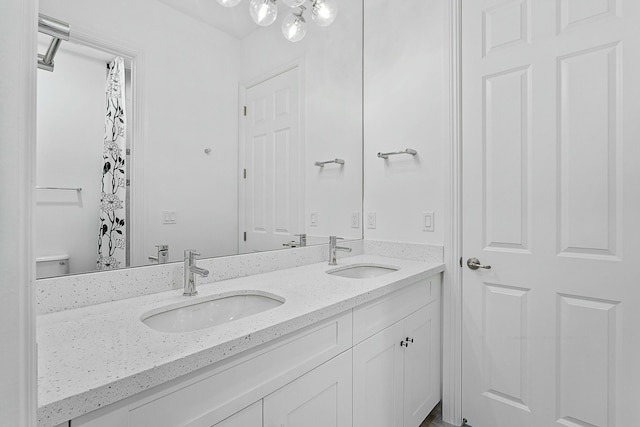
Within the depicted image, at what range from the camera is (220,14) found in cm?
144

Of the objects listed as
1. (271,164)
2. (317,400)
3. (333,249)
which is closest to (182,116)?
(271,164)

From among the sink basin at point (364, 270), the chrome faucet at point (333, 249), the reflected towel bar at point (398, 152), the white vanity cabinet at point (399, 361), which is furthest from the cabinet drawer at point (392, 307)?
the reflected towel bar at point (398, 152)

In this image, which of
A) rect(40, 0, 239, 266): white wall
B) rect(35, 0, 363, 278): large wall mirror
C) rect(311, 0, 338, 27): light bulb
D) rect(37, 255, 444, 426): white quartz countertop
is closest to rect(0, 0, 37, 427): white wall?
rect(37, 255, 444, 426): white quartz countertop

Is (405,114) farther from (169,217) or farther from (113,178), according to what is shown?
(113,178)

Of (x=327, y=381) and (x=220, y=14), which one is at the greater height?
(x=220, y=14)

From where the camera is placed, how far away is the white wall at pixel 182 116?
3.84 ft

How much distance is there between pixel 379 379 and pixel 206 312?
747mm

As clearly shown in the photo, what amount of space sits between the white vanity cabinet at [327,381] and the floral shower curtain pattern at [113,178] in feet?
2.00

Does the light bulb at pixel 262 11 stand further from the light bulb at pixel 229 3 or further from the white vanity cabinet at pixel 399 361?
the white vanity cabinet at pixel 399 361

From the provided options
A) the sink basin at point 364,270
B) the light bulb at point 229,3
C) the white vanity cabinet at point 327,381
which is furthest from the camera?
the sink basin at point 364,270

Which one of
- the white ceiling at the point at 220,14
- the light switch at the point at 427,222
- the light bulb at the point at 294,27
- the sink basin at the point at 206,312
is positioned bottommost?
the sink basin at the point at 206,312

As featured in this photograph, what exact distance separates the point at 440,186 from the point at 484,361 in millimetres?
949

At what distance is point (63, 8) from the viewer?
3.34 ft

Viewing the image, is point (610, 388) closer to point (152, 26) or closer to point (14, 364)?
point (14, 364)
